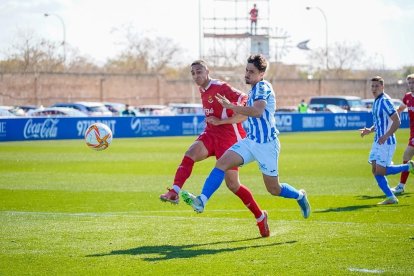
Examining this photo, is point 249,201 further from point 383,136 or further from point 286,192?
point 383,136

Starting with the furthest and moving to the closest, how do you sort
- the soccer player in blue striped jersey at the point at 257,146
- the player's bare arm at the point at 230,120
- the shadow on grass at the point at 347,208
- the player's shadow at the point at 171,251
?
the shadow on grass at the point at 347,208, the player's bare arm at the point at 230,120, the soccer player in blue striped jersey at the point at 257,146, the player's shadow at the point at 171,251

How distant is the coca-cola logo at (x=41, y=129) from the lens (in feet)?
127

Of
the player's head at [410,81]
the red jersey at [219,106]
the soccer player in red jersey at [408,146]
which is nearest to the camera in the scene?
the red jersey at [219,106]

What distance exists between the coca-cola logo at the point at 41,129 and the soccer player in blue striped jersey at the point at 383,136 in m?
26.1

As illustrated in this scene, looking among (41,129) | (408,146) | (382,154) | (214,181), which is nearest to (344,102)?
(41,129)

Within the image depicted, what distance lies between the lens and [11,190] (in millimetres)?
17328

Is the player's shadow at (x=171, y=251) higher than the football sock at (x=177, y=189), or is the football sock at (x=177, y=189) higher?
the football sock at (x=177, y=189)

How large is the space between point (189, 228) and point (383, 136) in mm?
A: 4311

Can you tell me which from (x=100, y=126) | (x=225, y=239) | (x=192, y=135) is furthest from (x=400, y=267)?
(x=192, y=135)

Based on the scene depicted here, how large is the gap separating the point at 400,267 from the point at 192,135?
35976 millimetres

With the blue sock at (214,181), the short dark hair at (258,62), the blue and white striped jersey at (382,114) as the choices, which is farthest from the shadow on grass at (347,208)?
the short dark hair at (258,62)

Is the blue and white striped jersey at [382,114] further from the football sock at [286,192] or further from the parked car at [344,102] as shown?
the parked car at [344,102]

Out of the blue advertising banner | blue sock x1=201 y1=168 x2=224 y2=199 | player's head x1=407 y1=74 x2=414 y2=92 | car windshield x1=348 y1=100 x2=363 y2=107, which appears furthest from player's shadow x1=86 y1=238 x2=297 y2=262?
car windshield x1=348 y1=100 x2=363 y2=107

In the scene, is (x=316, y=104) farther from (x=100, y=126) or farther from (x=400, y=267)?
(x=400, y=267)
